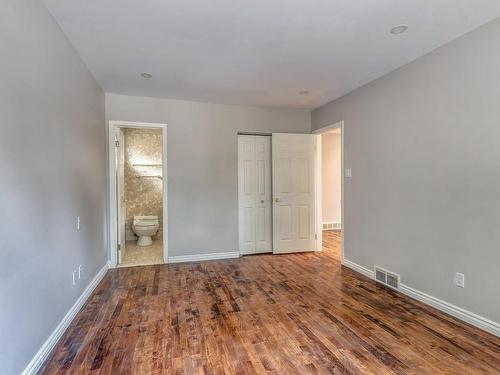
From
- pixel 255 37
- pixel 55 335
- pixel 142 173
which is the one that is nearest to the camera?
pixel 55 335

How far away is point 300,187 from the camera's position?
4836 mm

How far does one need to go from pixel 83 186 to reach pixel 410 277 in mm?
3593

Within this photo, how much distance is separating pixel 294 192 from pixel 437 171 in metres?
2.37

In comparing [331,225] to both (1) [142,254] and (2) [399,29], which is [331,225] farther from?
(2) [399,29]

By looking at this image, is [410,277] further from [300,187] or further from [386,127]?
[300,187]

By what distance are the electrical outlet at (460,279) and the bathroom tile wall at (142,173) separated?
509 cm

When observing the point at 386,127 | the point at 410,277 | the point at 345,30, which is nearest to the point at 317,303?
the point at 410,277

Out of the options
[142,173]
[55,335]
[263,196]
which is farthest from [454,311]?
[142,173]

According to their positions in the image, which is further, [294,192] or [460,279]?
[294,192]

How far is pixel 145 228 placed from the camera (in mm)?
5238

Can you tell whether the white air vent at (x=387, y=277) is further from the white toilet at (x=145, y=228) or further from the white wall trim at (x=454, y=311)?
the white toilet at (x=145, y=228)

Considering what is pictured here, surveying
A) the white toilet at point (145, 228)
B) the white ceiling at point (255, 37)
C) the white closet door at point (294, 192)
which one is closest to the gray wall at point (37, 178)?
the white ceiling at point (255, 37)

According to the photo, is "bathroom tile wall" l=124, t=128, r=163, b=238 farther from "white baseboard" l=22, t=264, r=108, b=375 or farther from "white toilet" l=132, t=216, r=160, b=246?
"white baseboard" l=22, t=264, r=108, b=375

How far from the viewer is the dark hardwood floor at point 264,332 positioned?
6.18 ft
